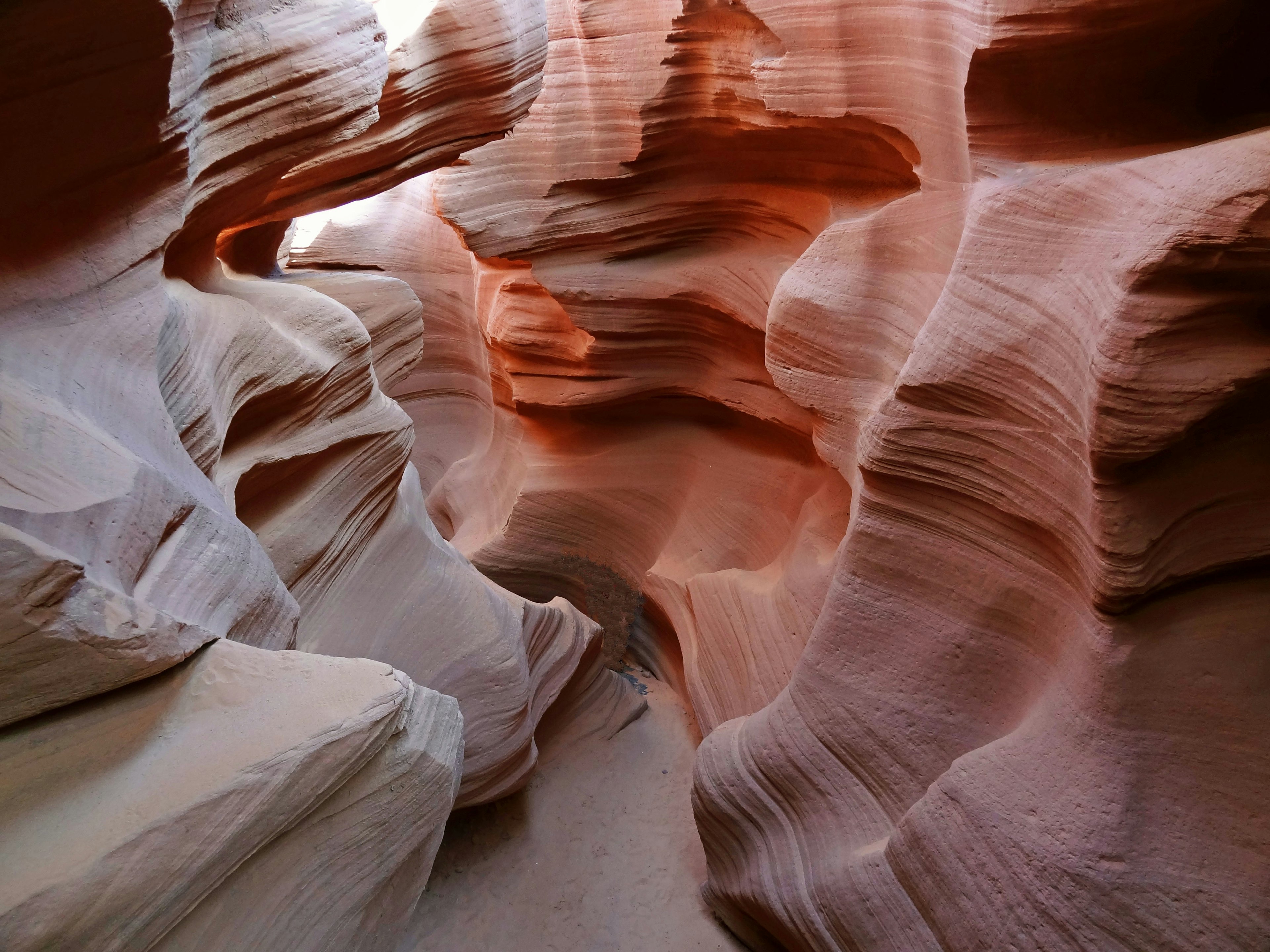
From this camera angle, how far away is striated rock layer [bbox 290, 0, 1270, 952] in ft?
8.76

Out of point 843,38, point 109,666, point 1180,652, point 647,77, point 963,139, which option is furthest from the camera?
point 647,77

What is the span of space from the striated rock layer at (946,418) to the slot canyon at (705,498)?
0.06ft

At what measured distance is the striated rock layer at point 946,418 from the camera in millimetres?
2670

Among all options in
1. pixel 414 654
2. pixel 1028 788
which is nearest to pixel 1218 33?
pixel 1028 788

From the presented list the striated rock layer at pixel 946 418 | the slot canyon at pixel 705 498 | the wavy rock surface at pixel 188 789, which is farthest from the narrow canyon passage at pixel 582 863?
the wavy rock surface at pixel 188 789

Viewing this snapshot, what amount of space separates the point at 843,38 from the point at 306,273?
3.15m

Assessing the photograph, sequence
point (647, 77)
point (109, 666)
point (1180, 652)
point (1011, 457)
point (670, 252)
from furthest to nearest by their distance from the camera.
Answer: point (670, 252)
point (647, 77)
point (1011, 457)
point (1180, 652)
point (109, 666)

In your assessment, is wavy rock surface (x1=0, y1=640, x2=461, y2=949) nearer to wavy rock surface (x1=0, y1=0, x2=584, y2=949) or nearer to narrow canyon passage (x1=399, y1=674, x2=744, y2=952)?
wavy rock surface (x1=0, y1=0, x2=584, y2=949)

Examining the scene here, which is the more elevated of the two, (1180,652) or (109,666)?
(109,666)

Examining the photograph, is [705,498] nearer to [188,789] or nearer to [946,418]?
[946,418]

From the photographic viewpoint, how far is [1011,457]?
3.10 m

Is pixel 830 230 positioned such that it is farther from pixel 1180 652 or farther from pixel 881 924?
pixel 881 924

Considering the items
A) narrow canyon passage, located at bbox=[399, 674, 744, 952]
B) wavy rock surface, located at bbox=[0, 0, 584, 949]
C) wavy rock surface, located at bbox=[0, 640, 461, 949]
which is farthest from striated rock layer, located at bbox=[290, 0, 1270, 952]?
wavy rock surface, located at bbox=[0, 640, 461, 949]

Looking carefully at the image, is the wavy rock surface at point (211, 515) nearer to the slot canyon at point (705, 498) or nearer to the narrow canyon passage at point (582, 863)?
the slot canyon at point (705, 498)
